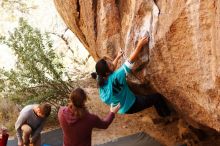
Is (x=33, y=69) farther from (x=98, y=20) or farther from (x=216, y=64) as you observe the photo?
(x=216, y=64)

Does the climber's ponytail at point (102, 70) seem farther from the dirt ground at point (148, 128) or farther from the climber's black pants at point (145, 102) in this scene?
the dirt ground at point (148, 128)

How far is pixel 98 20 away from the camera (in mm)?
6395

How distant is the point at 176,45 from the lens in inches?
172

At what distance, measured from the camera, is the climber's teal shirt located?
5188 millimetres

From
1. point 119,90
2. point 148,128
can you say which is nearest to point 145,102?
point 119,90

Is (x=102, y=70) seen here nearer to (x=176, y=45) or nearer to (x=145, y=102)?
(x=145, y=102)

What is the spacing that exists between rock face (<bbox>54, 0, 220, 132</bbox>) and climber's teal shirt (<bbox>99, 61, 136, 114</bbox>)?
23 cm

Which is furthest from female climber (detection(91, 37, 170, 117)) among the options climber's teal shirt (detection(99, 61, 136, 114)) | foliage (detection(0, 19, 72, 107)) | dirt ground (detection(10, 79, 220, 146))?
foliage (detection(0, 19, 72, 107))

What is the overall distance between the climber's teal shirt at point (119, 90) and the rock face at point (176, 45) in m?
0.23

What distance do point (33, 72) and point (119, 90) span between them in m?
3.97

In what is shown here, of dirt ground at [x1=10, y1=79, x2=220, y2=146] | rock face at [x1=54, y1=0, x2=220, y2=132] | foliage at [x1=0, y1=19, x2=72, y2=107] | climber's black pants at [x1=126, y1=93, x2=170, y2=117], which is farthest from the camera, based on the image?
foliage at [x1=0, y1=19, x2=72, y2=107]

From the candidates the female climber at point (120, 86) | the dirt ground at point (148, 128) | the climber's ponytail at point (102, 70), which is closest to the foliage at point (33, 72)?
the dirt ground at point (148, 128)

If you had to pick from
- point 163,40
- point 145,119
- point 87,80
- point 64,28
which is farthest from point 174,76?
point 64,28

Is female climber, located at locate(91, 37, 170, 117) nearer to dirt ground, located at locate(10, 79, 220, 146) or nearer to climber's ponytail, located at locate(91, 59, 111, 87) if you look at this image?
climber's ponytail, located at locate(91, 59, 111, 87)
